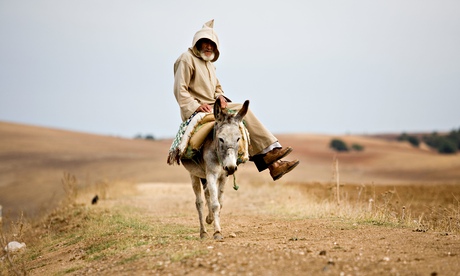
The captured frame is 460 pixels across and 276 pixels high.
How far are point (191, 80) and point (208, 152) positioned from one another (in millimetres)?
1791

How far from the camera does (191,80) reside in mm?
10336

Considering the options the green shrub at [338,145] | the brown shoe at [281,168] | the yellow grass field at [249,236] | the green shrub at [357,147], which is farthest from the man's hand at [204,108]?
the green shrub at [338,145]

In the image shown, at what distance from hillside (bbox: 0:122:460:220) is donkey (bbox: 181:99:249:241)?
25.3 m

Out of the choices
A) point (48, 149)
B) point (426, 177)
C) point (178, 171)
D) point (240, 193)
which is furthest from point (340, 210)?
point (48, 149)

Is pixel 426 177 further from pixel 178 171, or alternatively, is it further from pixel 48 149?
pixel 48 149

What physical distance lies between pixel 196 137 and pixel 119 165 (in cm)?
3944

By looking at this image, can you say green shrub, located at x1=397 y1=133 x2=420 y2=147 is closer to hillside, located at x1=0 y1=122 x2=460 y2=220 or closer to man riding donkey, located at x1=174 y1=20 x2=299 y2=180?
hillside, located at x1=0 y1=122 x2=460 y2=220

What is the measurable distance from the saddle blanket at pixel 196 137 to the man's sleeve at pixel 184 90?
21cm

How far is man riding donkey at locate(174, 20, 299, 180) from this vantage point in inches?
396

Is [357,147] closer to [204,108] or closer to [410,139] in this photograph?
[410,139]

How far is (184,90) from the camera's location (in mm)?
9992

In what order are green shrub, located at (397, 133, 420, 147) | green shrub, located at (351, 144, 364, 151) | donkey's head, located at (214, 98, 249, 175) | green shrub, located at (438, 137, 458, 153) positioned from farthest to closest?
green shrub, located at (397, 133, 420, 147), green shrub, located at (438, 137, 458, 153), green shrub, located at (351, 144, 364, 151), donkey's head, located at (214, 98, 249, 175)

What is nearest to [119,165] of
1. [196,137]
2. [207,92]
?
[207,92]

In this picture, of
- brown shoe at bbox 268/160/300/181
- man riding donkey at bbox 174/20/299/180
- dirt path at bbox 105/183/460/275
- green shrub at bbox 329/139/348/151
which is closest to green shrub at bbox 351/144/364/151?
green shrub at bbox 329/139/348/151
